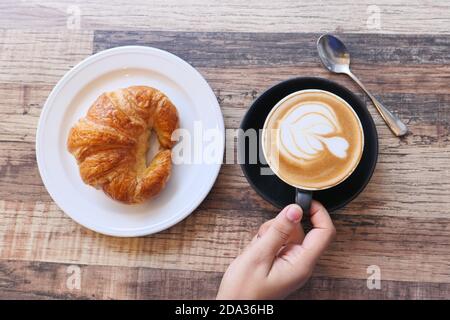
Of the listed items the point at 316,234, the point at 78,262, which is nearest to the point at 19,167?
the point at 78,262

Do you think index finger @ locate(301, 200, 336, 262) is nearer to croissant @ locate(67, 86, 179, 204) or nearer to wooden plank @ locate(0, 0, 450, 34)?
croissant @ locate(67, 86, 179, 204)

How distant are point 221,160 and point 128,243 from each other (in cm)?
36

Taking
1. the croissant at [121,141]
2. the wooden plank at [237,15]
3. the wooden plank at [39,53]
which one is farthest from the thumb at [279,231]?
the wooden plank at [39,53]

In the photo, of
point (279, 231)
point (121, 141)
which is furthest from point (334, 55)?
point (121, 141)

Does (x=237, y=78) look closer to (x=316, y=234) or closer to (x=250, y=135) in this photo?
(x=250, y=135)

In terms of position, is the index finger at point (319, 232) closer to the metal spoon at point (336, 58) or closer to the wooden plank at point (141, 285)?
the wooden plank at point (141, 285)

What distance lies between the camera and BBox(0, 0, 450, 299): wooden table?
4.34ft

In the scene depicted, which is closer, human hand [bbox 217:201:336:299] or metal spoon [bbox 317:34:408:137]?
human hand [bbox 217:201:336:299]

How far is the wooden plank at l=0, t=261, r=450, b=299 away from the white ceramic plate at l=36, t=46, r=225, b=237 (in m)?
0.14

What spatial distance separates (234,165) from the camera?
53.6 inches

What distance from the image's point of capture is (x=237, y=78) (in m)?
1.39

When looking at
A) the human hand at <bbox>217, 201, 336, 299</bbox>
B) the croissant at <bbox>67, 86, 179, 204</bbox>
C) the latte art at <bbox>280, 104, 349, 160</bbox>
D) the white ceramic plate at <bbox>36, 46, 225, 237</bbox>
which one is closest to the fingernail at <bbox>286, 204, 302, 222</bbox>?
the human hand at <bbox>217, 201, 336, 299</bbox>

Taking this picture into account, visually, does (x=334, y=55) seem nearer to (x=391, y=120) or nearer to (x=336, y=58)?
(x=336, y=58)

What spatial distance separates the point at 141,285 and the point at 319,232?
521 millimetres
